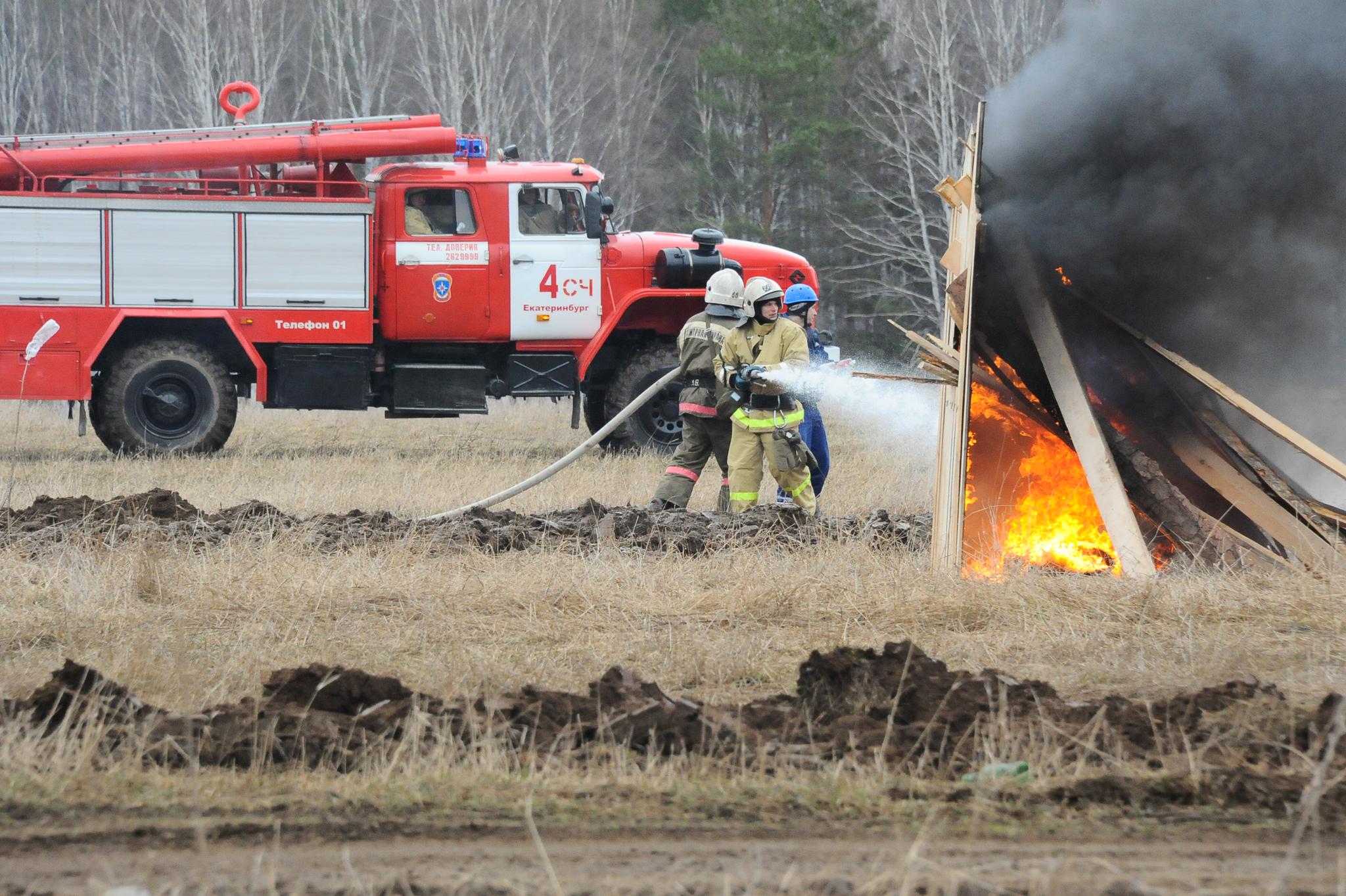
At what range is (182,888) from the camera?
289cm

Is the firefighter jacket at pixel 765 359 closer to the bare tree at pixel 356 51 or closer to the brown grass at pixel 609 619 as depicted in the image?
the brown grass at pixel 609 619

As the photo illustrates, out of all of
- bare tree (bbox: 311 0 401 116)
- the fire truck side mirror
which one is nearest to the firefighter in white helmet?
the fire truck side mirror

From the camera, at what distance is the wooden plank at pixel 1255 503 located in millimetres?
6418

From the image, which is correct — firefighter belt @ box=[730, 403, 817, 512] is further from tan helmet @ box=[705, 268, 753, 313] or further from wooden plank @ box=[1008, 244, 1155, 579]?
wooden plank @ box=[1008, 244, 1155, 579]

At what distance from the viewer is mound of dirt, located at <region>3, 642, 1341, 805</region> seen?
380 centimetres

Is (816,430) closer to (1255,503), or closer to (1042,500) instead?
(1042,500)

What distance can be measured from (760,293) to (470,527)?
2.14 meters

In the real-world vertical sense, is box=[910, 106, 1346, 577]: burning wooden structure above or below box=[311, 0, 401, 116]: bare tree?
below

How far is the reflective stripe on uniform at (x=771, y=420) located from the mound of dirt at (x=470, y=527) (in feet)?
1.63

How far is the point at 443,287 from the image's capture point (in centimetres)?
1277

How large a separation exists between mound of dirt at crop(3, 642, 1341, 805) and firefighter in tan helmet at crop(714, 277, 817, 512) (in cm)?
371

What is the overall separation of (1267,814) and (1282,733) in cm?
58

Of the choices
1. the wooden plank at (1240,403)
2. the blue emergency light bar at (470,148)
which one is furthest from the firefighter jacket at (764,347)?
the blue emergency light bar at (470,148)

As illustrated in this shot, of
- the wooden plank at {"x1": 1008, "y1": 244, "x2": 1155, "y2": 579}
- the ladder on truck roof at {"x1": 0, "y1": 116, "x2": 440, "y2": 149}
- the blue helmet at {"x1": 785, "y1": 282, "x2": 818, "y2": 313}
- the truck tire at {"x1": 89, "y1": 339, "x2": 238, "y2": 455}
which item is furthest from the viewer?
the truck tire at {"x1": 89, "y1": 339, "x2": 238, "y2": 455}
